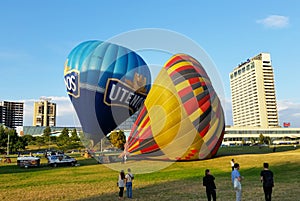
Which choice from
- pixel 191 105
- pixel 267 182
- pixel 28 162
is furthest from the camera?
pixel 28 162

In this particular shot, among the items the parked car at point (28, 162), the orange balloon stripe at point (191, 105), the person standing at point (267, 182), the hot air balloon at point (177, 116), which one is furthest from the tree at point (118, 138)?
the person standing at point (267, 182)

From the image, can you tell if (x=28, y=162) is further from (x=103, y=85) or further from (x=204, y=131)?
(x=204, y=131)

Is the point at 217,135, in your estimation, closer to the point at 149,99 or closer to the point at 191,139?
the point at 191,139

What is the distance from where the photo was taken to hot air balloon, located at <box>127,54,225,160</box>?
24.2 m

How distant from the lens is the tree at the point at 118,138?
31.2 meters

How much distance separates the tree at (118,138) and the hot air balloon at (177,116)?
5833 millimetres

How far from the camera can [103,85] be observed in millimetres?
29250

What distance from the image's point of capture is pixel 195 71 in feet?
86.0

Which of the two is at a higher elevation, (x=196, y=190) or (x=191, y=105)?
(x=191, y=105)

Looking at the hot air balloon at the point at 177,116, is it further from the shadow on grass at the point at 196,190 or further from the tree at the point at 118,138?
the tree at the point at 118,138

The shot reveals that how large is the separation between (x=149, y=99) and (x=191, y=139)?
4.41m

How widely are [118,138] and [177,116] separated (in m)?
9.90

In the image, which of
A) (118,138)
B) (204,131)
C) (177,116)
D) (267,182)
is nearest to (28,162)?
(118,138)

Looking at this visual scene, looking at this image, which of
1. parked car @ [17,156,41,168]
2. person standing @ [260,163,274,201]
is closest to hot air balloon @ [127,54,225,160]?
parked car @ [17,156,41,168]
